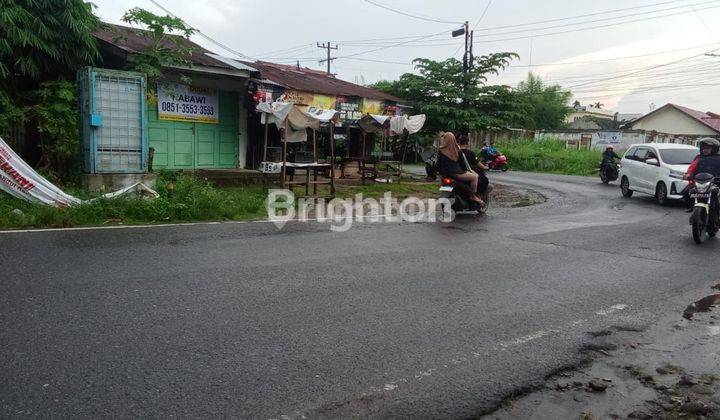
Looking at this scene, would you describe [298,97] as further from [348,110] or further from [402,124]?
[402,124]

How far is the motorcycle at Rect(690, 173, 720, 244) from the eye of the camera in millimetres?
9062

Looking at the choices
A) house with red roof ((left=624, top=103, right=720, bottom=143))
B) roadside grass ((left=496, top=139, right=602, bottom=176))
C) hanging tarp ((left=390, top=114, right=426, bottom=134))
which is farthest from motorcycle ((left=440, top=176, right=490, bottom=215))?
house with red roof ((left=624, top=103, right=720, bottom=143))

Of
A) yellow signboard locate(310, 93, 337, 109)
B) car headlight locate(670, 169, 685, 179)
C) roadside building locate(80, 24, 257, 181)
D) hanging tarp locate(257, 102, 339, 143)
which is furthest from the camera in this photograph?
yellow signboard locate(310, 93, 337, 109)

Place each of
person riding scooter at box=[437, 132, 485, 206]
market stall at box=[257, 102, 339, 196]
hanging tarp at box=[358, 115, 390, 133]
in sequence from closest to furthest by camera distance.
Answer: person riding scooter at box=[437, 132, 485, 206] → market stall at box=[257, 102, 339, 196] → hanging tarp at box=[358, 115, 390, 133]

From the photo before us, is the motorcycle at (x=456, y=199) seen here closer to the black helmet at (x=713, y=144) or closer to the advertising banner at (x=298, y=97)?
the black helmet at (x=713, y=144)

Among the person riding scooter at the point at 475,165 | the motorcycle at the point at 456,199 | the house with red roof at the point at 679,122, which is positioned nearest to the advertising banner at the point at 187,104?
the motorcycle at the point at 456,199

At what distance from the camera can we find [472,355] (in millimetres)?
4082

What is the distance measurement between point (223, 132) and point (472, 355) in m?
14.6

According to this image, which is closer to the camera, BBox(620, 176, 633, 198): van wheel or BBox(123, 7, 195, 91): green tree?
BBox(123, 7, 195, 91): green tree

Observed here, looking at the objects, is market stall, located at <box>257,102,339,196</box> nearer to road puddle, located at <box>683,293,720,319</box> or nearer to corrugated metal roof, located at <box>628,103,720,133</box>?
road puddle, located at <box>683,293,720,319</box>

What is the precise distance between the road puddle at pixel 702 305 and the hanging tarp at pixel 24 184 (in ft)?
30.6

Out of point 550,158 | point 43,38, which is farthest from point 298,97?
point 550,158

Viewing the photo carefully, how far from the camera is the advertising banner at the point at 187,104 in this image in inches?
618

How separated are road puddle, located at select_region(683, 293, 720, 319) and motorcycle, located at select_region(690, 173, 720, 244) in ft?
11.4
